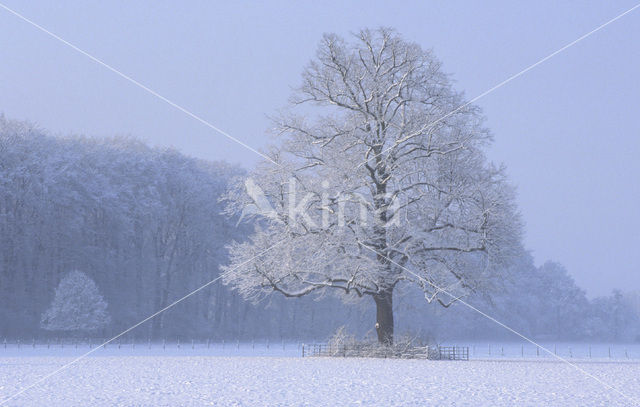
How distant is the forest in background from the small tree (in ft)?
7.79

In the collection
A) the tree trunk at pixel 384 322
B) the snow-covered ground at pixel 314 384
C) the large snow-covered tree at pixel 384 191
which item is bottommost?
the snow-covered ground at pixel 314 384

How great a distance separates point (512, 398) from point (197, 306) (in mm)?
51471

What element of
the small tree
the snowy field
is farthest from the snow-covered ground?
the small tree

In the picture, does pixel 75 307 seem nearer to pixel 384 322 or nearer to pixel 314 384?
pixel 384 322

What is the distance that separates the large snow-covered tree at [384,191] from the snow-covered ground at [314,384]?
A: 379 cm

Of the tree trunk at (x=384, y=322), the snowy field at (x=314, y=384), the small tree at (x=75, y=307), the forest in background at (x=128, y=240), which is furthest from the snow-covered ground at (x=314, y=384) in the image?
the small tree at (x=75, y=307)

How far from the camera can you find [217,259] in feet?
219

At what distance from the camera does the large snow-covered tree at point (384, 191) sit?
31656mm

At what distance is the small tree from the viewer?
173 ft

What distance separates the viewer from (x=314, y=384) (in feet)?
72.4

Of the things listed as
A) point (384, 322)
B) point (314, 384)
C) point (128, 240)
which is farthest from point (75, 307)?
point (314, 384)

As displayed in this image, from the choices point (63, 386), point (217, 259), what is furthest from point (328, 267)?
point (217, 259)

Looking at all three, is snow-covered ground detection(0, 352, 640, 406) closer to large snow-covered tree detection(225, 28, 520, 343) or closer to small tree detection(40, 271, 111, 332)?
large snow-covered tree detection(225, 28, 520, 343)

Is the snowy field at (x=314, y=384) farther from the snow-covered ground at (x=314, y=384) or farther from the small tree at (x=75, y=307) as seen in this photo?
the small tree at (x=75, y=307)
